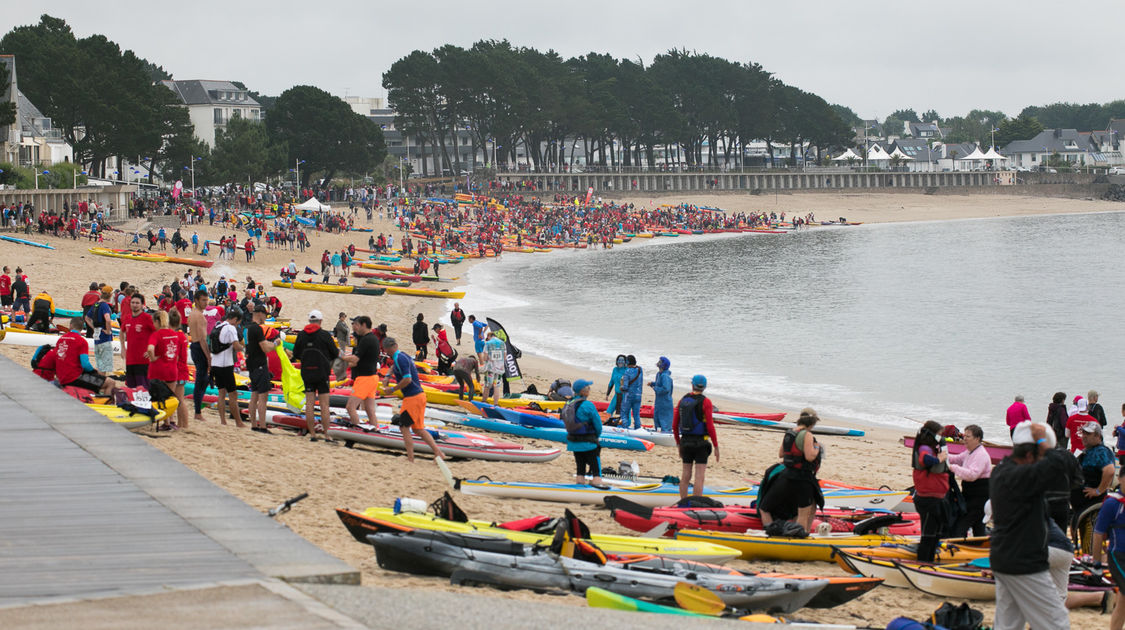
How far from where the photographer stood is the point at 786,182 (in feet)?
430

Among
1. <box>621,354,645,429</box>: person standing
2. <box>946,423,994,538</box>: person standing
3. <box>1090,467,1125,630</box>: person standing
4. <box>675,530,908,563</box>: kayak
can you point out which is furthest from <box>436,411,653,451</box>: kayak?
<box>1090,467,1125,630</box>: person standing

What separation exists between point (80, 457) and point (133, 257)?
33964mm

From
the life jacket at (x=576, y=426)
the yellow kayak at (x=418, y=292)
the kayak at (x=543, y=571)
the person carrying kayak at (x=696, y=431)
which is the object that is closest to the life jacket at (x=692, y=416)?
the person carrying kayak at (x=696, y=431)

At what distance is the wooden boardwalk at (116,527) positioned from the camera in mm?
6609

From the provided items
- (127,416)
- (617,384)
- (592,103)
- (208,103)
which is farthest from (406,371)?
(592,103)

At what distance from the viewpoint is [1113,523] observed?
7.68 meters

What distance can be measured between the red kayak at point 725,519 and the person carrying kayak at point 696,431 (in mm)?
895

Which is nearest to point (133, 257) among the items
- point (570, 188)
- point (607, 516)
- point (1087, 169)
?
point (607, 516)

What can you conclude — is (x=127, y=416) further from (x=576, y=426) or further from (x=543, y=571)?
(x=543, y=571)

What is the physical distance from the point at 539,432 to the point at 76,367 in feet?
21.9

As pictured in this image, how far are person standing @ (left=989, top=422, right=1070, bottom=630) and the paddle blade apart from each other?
2.01 m

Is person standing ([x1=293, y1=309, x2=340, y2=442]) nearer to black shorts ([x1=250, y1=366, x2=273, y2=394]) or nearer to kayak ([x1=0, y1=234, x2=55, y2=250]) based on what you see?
black shorts ([x1=250, y1=366, x2=273, y2=394])

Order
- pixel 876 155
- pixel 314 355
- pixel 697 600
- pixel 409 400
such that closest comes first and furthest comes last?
pixel 697 600 < pixel 409 400 < pixel 314 355 < pixel 876 155

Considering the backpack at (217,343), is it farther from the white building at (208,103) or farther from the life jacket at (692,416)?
the white building at (208,103)
